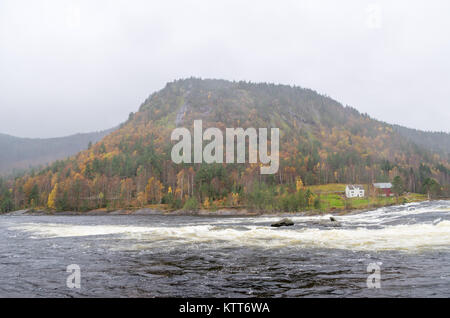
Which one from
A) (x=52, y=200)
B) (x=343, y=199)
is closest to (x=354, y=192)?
(x=343, y=199)

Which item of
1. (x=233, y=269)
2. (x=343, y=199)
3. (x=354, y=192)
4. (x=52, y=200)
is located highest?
(x=233, y=269)

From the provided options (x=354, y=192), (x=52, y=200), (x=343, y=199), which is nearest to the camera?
(x=343, y=199)

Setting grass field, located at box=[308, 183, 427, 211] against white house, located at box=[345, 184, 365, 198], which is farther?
white house, located at box=[345, 184, 365, 198]

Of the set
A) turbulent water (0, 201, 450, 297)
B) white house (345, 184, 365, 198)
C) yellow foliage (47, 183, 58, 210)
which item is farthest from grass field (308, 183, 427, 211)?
yellow foliage (47, 183, 58, 210)

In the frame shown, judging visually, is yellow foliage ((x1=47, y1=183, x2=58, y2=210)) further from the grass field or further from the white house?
the white house

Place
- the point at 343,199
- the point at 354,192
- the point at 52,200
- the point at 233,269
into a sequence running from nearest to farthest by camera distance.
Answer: the point at 233,269 → the point at 343,199 → the point at 52,200 → the point at 354,192

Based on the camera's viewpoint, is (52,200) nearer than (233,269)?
No

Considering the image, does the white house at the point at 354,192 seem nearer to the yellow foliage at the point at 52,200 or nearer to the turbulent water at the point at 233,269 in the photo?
the turbulent water at the point at 233,269

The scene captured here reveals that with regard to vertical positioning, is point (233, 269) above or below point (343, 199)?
above

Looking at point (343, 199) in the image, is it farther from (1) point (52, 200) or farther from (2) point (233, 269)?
(1) point (52, 200)

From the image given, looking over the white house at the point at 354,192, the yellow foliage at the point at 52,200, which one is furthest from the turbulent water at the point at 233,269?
the yellow foliage at the point at 52,200

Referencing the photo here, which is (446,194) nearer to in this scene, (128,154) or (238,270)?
(238,270)

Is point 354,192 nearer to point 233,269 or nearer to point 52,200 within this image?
point 52,200
